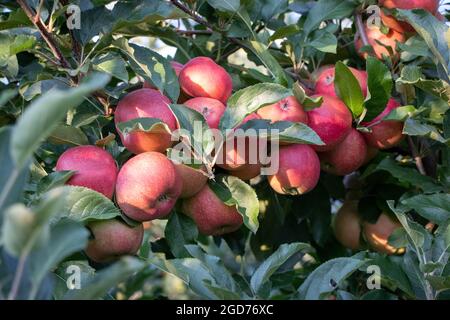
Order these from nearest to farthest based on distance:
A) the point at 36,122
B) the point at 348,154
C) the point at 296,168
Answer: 1. the point at 36,122
2. the point at 296,168
3. the point at 348,154

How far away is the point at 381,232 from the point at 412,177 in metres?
0.20

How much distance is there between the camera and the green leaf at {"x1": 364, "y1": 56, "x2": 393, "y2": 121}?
1.30 m

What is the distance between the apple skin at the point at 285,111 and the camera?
126cm

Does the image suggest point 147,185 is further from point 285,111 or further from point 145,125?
point 285,111

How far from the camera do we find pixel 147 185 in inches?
44.9

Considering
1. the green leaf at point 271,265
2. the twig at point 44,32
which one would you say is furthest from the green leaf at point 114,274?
the twig at point 44,32

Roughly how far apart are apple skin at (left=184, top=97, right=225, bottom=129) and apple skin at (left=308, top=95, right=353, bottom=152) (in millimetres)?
182

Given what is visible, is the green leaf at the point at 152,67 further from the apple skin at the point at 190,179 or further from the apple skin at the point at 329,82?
the apple skin at the point at 329,82

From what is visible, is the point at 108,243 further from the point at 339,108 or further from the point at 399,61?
the point at 399,61

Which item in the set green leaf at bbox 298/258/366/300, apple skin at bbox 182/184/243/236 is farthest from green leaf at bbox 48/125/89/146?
green leaf at bbox 298/258/366/300

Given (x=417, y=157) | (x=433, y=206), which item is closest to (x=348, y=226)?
(x=417, y=157)

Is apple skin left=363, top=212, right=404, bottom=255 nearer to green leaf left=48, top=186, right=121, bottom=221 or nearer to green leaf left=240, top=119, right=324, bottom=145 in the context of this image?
green leaf left=240, top=119, right=324, bottom=145
